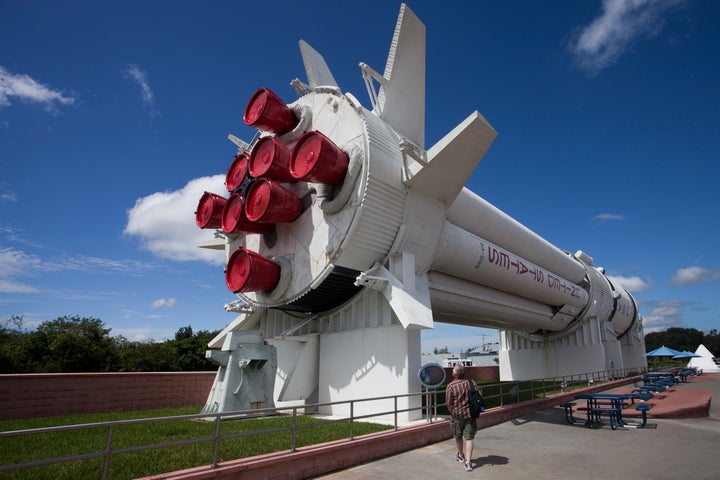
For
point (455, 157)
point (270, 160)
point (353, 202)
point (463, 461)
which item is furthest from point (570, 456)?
point (270, 160)

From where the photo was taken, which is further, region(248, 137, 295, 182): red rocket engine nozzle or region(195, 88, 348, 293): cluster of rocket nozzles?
region(248, 137, 295, 182): red rocket engine nozzle

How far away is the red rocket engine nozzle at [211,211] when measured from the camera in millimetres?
14094

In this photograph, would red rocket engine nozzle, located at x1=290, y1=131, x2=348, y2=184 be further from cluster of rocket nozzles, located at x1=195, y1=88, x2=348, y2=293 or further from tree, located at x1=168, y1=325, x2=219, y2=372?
tree, located at x1=168, y1=325, x2=219, y2=372

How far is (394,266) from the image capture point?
1197cm

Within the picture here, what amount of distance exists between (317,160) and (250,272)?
353cm

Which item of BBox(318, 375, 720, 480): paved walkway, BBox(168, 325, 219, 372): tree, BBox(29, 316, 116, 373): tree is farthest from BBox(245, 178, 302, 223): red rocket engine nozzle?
BBox(168, 325, 219, 372): tree

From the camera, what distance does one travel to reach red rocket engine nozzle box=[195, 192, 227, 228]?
14094mm

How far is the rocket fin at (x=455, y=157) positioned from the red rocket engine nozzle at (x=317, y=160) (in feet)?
6.74

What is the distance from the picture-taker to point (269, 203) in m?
11.6

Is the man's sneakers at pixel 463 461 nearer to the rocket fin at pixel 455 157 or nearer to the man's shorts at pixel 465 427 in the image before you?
the man's shorts at pixel 465 427

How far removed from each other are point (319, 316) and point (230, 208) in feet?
14.2

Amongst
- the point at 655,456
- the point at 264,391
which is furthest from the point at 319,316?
the point at 655,456

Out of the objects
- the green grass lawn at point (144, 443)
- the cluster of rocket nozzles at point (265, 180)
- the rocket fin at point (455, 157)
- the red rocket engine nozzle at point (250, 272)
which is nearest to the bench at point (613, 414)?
the green grass lawn at point (144, 443)

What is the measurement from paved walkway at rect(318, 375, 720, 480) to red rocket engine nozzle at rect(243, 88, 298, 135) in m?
9.81
